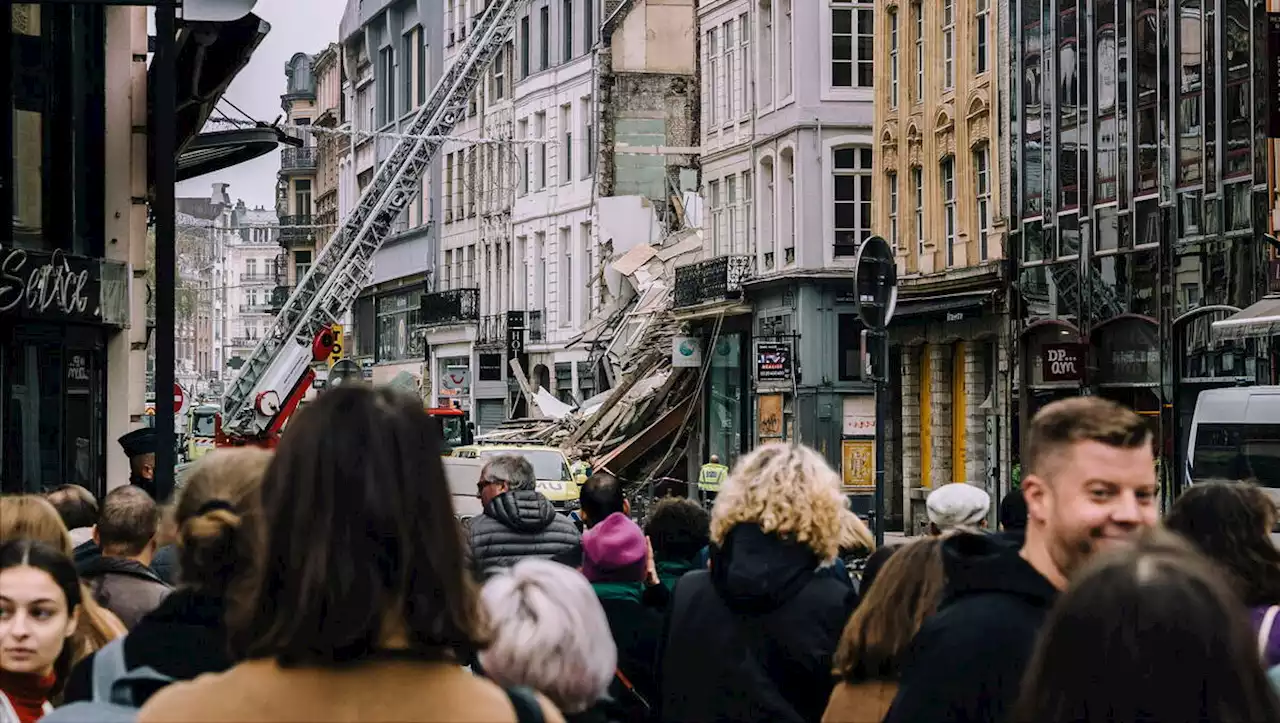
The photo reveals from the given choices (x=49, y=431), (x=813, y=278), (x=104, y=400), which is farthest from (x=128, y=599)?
(x=813, y=278)

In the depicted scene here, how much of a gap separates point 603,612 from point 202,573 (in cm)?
93

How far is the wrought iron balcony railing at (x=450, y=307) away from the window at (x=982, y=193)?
3646 centimetres

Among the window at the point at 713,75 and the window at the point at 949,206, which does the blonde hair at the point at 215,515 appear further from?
the window at the point at 713,75

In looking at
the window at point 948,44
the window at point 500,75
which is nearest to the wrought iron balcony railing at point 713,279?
the window at point 948,44

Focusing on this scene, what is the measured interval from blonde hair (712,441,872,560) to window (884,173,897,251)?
39939mm

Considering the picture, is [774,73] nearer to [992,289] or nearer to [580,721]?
[992,289]

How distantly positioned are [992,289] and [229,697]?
1498 inches

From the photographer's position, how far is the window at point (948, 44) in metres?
44.0

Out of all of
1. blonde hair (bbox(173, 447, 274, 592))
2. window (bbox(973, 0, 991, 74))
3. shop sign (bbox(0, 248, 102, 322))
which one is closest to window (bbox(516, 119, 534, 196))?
window (bbox(973, 0, 991, 74))

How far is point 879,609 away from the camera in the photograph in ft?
20.0

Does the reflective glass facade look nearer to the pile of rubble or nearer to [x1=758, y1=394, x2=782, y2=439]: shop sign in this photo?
[x1=758, y1=394, x2=782, y2=439]: shop sign

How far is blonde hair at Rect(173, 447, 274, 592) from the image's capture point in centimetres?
538

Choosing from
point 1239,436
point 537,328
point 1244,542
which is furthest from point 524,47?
point 1244,542

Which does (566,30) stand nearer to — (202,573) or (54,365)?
(54,365)
